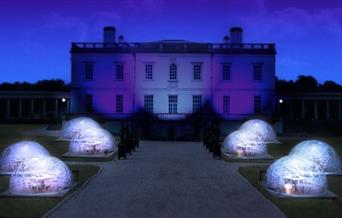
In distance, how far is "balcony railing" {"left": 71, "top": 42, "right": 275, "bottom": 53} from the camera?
6194cm

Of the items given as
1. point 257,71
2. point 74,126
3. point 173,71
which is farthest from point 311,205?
point 257,71

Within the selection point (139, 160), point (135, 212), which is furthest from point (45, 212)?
point (139, 160)

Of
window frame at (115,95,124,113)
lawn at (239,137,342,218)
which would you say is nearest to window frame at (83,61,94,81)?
window frame at (115,95,124,113)

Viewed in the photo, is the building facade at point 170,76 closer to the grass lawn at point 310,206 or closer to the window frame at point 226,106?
the window frame at point 226,106

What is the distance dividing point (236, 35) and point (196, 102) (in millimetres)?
9351

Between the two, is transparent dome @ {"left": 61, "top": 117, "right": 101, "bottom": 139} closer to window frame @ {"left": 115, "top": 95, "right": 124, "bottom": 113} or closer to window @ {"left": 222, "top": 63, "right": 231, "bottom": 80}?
window frame @ {"left": 115, "top": 95, "right": 124, "bottom": 113}

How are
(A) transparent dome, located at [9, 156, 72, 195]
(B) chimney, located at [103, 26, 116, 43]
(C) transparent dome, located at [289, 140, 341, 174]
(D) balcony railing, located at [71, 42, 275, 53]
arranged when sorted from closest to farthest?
(A) transparent dome, located at [9, 156, 72, 195] < (C) transparent dome, located at [289, 140, 341, 174] < (D) balcony railing, located at [71, 42, 275, 53] < (B) chimney, located at [103, 26, 116, 43]

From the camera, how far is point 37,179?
1623 cm

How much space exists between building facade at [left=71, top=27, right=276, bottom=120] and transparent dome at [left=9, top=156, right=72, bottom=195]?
45.3 m

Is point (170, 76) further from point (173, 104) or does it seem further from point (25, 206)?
point (25, 206)

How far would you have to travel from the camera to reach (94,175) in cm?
2091

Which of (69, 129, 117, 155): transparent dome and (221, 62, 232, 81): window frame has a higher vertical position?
(221, 62, 232, 81): window frame

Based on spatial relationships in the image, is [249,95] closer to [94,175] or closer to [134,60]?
[134,60]

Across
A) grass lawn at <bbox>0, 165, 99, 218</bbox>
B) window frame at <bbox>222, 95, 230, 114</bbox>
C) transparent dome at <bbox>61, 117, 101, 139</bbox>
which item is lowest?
grass lawn at <bbox>0, 165, 99, 218</bbox>
